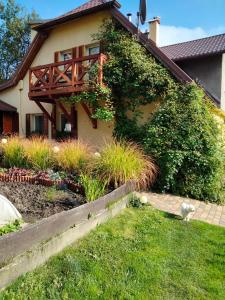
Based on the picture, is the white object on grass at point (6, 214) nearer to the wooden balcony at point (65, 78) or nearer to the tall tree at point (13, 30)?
the wooden balcony at point (65, 78)

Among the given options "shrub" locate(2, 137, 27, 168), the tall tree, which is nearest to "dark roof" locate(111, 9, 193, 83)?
"shrub" locate(2, 137, 27, 168)

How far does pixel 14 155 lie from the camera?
25.8 ft

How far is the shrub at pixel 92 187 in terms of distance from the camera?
17.1 feet

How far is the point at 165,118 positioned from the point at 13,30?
21.6m

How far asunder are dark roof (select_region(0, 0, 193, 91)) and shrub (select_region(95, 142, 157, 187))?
361 cm

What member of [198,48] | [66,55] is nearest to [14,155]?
[66,55]

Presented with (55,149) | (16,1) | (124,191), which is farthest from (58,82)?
(16,1)

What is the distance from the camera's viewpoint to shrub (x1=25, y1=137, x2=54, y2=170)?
7348 millimetres

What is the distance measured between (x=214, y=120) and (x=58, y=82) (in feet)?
19.4

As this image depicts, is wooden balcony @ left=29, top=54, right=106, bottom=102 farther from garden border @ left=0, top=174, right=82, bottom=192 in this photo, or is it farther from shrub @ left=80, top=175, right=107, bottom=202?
shrub @ left=80, top=175, right=107, bottom=202

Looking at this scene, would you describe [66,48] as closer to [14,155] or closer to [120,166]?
[14,155]

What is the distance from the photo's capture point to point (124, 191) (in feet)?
19.5

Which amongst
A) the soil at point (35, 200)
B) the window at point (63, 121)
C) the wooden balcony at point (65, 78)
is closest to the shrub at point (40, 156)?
the soil at point (35, 200)

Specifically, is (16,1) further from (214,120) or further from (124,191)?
(124,191)
